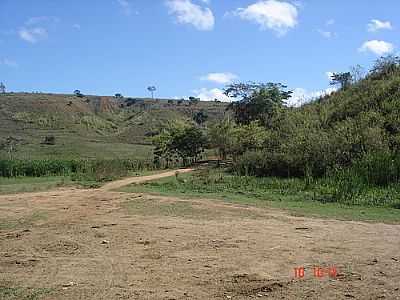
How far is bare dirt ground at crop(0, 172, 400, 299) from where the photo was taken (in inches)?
257

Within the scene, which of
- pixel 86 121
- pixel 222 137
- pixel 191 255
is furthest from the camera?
pixel 86 121

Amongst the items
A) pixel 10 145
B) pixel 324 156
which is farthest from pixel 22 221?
pixel 10 145

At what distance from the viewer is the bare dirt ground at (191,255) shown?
652 centimetres

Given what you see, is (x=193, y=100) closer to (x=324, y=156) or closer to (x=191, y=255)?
(x=324, y=156)

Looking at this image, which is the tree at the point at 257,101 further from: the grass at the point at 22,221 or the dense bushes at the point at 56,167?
the grass at the point at 22,221

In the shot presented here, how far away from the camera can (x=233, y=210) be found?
13562mm

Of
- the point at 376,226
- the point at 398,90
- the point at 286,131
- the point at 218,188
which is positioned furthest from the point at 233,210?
the point at 398,90

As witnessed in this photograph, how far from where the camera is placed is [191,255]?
841 centimetres

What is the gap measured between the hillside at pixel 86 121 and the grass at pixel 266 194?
26072mm

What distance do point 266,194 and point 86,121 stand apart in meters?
59.3

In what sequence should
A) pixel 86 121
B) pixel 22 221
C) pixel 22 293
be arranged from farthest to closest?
pixel 86 121 → pixel 22 221 → pixel 22 293

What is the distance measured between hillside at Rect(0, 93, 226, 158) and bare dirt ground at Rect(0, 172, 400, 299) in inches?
1328
